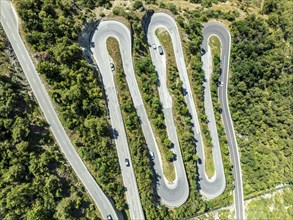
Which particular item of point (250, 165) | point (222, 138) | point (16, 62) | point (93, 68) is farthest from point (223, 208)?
point (16, 62)

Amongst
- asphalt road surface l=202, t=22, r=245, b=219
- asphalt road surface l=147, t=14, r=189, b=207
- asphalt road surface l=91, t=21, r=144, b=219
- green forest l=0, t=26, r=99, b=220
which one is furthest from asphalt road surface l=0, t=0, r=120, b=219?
asphalt road surface l=202, t=22, r=245, b=219

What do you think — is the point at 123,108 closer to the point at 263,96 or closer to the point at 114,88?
the point at 114,88

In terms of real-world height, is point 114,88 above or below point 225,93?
above

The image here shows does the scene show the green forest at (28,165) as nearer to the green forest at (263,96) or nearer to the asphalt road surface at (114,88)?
the asphalt road surface at (114,88)

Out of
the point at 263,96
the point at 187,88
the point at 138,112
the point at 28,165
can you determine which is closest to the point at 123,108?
the point at 138,112

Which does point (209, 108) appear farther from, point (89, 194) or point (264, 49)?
point (89, 194)

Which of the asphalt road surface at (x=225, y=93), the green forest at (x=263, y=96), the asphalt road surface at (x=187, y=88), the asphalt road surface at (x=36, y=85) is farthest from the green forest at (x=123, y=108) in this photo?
the asphalt road surface at (x=187, y=88)
